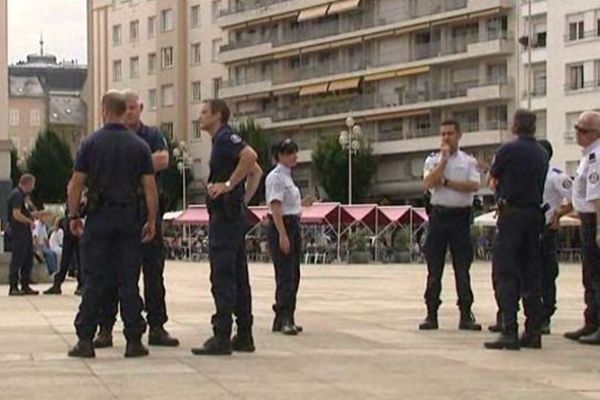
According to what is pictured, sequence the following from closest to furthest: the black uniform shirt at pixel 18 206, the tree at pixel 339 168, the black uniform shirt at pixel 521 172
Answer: the black uniform shirt at pixel 521 172
the black uniform shirt at pixel 18 206
the tree at pixel 339 168

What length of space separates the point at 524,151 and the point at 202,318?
523cm

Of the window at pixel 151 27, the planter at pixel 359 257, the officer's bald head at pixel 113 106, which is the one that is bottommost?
the planter at pixel 359 257

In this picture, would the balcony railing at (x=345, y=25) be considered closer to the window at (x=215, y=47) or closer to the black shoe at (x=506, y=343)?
the window at (x=215, y=47)

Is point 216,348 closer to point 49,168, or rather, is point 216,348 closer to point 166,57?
point 166,57

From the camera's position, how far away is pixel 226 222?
12117 mm

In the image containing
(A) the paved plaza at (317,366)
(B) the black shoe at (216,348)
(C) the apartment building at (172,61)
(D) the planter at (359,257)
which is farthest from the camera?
(C) the apartment building at (172,61)

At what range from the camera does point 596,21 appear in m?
77.1

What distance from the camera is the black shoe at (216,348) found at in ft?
39.2

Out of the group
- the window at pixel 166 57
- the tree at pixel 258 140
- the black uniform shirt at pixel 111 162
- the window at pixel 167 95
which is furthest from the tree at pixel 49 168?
the black uniform shirt at pixel 111 162

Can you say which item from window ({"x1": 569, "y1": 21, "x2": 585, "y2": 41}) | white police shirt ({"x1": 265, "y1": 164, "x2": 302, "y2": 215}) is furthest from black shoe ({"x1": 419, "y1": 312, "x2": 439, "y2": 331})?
window ({"x1": 569, "y1": 21, "x2": 585, "y2": 41})

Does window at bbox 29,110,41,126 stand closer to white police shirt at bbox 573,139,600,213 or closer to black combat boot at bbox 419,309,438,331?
black combat boot at bbox 419,309,438,331

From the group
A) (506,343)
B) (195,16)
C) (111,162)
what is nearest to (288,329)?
(506,343)

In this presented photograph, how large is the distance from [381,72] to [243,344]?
260ft

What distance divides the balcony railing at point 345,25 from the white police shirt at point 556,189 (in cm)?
Result: 7105
